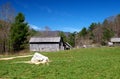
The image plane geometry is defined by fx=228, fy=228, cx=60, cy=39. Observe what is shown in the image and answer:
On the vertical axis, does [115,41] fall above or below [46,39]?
below

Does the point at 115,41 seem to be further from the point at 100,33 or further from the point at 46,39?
the point at 46,39

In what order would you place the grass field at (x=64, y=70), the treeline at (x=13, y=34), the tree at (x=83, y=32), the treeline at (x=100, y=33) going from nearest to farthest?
the grass field at (x=64, y=70) → the treeline at (x=13, y=34) → the treeline at (x=100, y=33) → the tree at (x=83, y=32)

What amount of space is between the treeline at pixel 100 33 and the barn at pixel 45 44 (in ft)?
122

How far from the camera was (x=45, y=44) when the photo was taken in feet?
248

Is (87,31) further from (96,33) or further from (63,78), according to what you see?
(63,78)

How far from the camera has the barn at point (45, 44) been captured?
7450 cm

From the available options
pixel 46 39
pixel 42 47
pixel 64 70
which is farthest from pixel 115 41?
pixel 64 70

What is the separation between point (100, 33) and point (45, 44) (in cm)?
4520

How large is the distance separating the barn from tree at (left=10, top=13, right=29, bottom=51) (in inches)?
196

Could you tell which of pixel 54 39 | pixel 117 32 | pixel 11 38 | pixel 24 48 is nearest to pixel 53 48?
pixel 54 39

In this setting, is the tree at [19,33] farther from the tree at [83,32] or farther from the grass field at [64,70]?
the tree at [83,32]

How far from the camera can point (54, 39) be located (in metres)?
74.9

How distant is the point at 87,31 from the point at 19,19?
195 ft

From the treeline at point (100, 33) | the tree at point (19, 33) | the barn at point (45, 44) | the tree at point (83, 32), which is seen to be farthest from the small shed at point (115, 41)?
the tree at point (19, 33)
